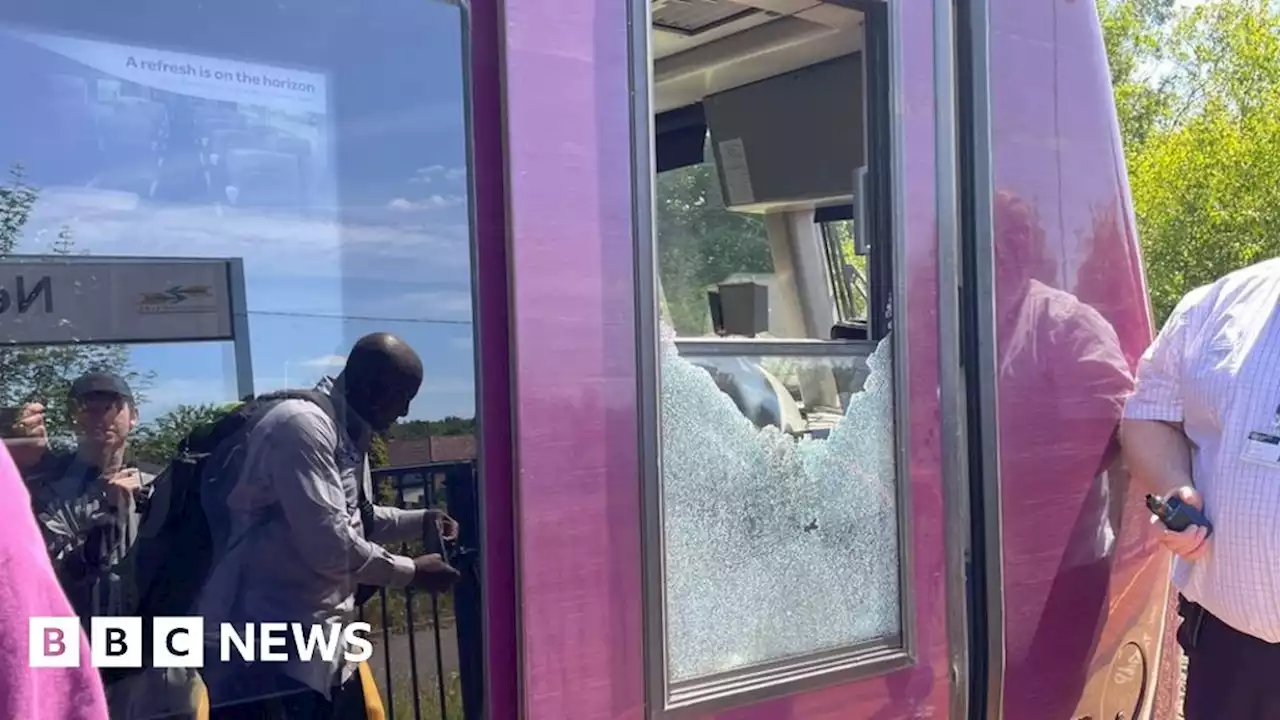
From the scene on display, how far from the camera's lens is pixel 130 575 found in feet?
4.24

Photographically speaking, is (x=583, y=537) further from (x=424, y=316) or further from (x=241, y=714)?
(x=241, y=714)

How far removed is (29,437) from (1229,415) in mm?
2035

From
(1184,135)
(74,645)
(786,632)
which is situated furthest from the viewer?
(1184,135)

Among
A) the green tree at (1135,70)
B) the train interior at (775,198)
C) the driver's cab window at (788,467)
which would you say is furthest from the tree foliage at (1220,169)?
the driver's cab window at (788,467)

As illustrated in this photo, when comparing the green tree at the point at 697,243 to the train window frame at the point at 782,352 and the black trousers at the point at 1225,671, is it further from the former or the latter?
the black trousers at the point at 1225,671

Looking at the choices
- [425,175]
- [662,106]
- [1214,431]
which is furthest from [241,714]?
[662,106]

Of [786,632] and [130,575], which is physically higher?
[130,575]

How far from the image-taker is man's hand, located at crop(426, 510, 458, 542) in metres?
1.45

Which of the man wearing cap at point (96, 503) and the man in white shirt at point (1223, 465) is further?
the man in white shirt at point (1223, 465)

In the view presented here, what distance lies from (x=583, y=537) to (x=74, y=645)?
635mm

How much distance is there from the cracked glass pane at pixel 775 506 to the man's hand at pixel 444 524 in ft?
1.07

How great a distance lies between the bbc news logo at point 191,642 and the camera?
1.18 meters

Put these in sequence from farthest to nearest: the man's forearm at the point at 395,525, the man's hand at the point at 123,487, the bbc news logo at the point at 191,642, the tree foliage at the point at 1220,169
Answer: the tree foliage at the point at 1220,169 < the man's forearm at the point at 395,525 < the man's hand at the point at 123,487 < the bbc news logo at the point at 191,642

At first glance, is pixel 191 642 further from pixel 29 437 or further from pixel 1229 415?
pixel 1229 415
